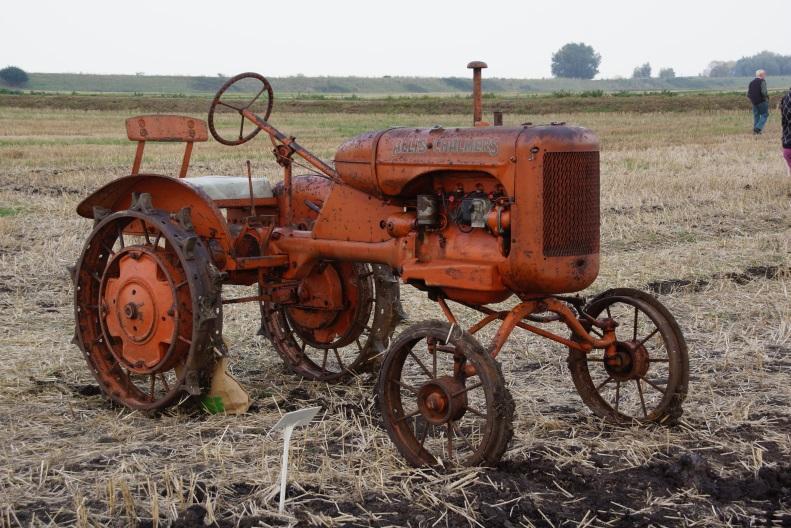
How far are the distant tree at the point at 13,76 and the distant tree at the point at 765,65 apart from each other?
324ft

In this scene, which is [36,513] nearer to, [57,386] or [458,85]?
[57,386]

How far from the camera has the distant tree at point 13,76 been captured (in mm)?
83787

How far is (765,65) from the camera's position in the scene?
146 meters

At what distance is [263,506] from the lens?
12.3 ft

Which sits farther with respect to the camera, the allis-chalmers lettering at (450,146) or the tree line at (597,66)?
the tree line at (597,66)

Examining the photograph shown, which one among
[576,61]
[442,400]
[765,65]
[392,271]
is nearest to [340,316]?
[392,271]

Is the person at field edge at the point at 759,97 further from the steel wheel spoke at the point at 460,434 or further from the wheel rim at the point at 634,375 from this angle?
the steel wheel spoke at the point at 460,434

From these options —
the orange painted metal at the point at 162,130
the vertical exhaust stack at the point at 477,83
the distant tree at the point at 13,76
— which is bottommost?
the orange painted metal at the point at 162,130

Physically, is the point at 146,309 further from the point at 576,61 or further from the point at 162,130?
the point at 576,61

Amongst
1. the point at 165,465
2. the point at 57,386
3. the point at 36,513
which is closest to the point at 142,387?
the point at 57,386

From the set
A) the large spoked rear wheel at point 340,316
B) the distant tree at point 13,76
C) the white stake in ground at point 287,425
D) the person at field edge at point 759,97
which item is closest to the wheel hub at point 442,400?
the white stake in ground at point 287,425

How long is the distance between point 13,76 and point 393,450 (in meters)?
87.9

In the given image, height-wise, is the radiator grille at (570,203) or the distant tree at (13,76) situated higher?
the distant tree at (13,76)

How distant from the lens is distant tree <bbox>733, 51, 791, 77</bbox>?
14338 centimetres
